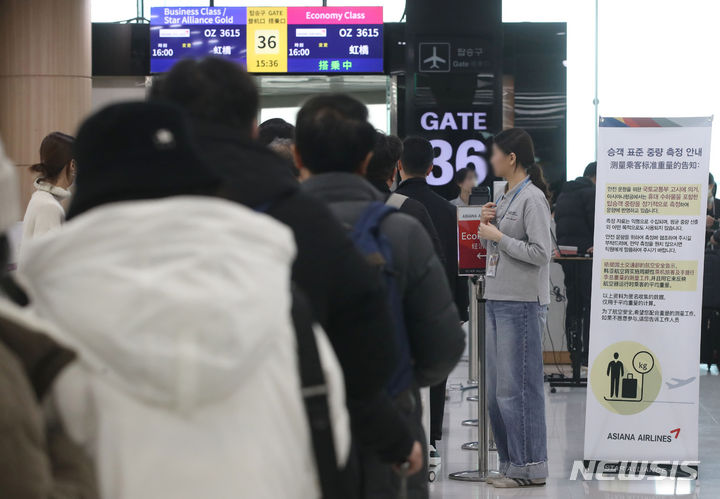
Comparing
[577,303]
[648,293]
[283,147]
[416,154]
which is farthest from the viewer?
[577,303]

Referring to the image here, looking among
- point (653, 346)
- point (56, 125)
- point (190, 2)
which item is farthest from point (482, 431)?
point (190, 2)

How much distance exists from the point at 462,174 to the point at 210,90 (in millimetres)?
6651

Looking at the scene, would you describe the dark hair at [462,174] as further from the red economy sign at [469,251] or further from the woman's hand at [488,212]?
the woman's hand at [488,212]

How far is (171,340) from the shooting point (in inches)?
54.5

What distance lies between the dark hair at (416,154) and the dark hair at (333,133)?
107 inches

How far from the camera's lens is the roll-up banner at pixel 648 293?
15.5 ft

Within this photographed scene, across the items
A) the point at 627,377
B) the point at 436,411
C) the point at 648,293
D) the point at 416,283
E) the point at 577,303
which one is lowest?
the point at 436,411

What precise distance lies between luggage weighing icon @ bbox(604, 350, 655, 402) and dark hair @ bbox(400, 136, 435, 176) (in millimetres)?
1274

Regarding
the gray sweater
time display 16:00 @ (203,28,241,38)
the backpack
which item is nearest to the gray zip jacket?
the backpack

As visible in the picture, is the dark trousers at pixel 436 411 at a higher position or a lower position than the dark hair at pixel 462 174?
lower

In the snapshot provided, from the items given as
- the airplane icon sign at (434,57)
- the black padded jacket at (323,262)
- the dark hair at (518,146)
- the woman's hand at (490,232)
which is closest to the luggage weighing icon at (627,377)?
the woman's hand at (490,232)

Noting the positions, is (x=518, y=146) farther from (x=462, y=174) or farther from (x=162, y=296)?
(x=462, y=174)

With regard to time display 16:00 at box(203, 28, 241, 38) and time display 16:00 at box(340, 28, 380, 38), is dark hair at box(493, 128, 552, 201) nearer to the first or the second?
time display 16:00 at box(340, 28, 380, 38)

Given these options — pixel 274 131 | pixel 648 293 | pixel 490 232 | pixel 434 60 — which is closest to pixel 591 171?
pixel 434 60
